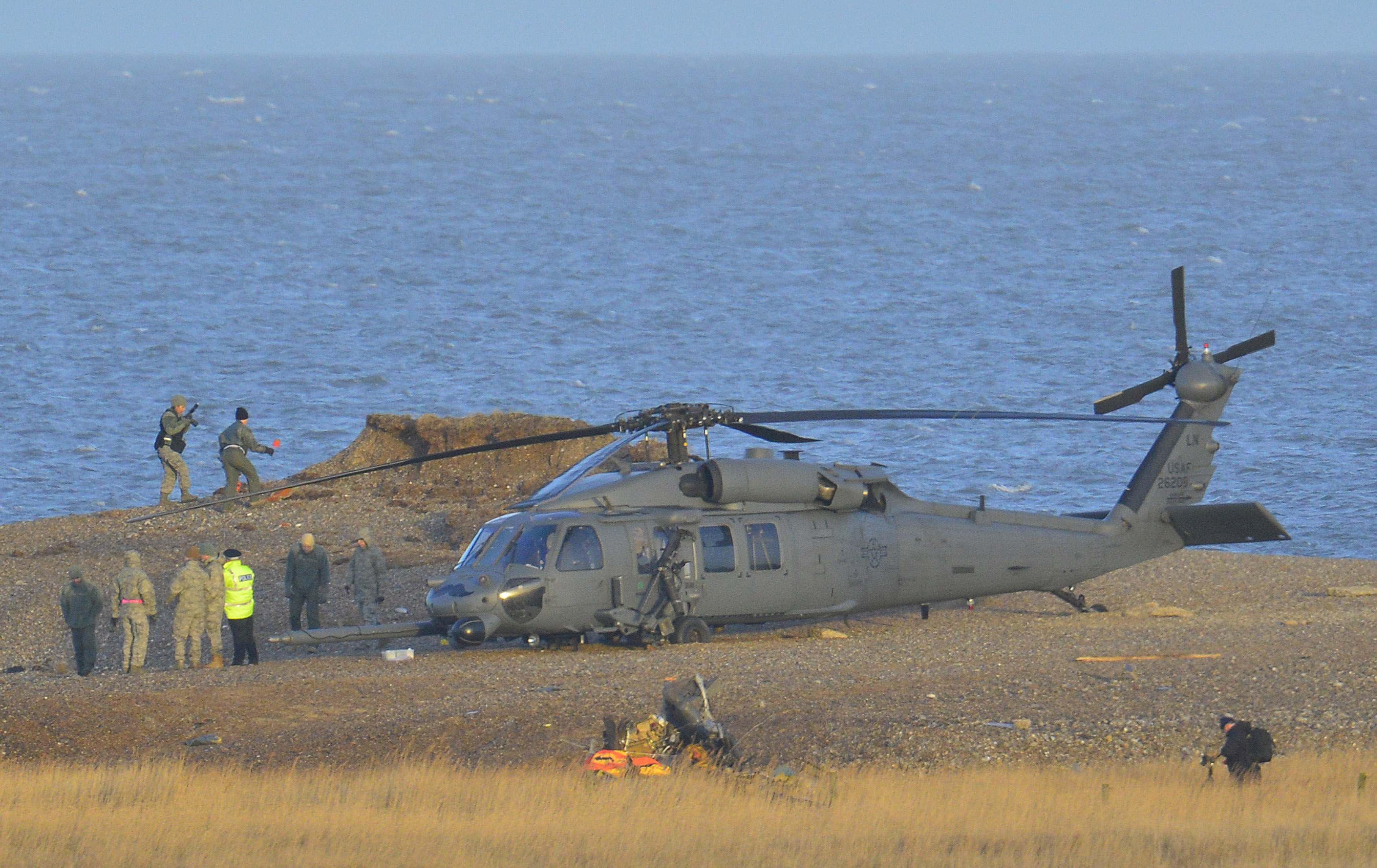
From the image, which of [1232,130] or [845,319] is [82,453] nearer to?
[845,319]

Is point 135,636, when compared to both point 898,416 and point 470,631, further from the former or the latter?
point 898,416

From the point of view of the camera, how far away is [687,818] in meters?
14.9

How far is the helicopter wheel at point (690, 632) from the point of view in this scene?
22.0 metres

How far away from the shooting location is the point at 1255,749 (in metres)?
15.1

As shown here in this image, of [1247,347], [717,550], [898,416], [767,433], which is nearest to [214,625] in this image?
[717,550]

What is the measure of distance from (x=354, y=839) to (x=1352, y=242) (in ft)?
264

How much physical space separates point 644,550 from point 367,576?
13.1 feet

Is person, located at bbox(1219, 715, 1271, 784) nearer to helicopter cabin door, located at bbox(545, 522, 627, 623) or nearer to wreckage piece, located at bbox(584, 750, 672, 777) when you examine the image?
wreckage piece, located at bbox(584, 750, 672, 777)

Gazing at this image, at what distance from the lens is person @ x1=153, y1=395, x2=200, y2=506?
32062 mm

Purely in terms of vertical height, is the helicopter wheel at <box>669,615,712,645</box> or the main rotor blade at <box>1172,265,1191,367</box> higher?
the main rotor blade at <box>1172,265,1191,367</box>

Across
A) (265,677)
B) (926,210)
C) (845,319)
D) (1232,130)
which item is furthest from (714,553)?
(1232,130)

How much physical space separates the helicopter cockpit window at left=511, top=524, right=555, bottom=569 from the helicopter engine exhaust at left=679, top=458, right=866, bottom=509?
1.79m

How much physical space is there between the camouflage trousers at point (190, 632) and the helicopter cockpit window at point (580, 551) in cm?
455

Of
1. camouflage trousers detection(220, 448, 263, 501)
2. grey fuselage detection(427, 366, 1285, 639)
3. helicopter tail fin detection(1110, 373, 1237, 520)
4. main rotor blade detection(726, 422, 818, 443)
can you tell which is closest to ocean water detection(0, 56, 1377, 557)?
camouflage trousers detection(220, 448, 263, 501)
